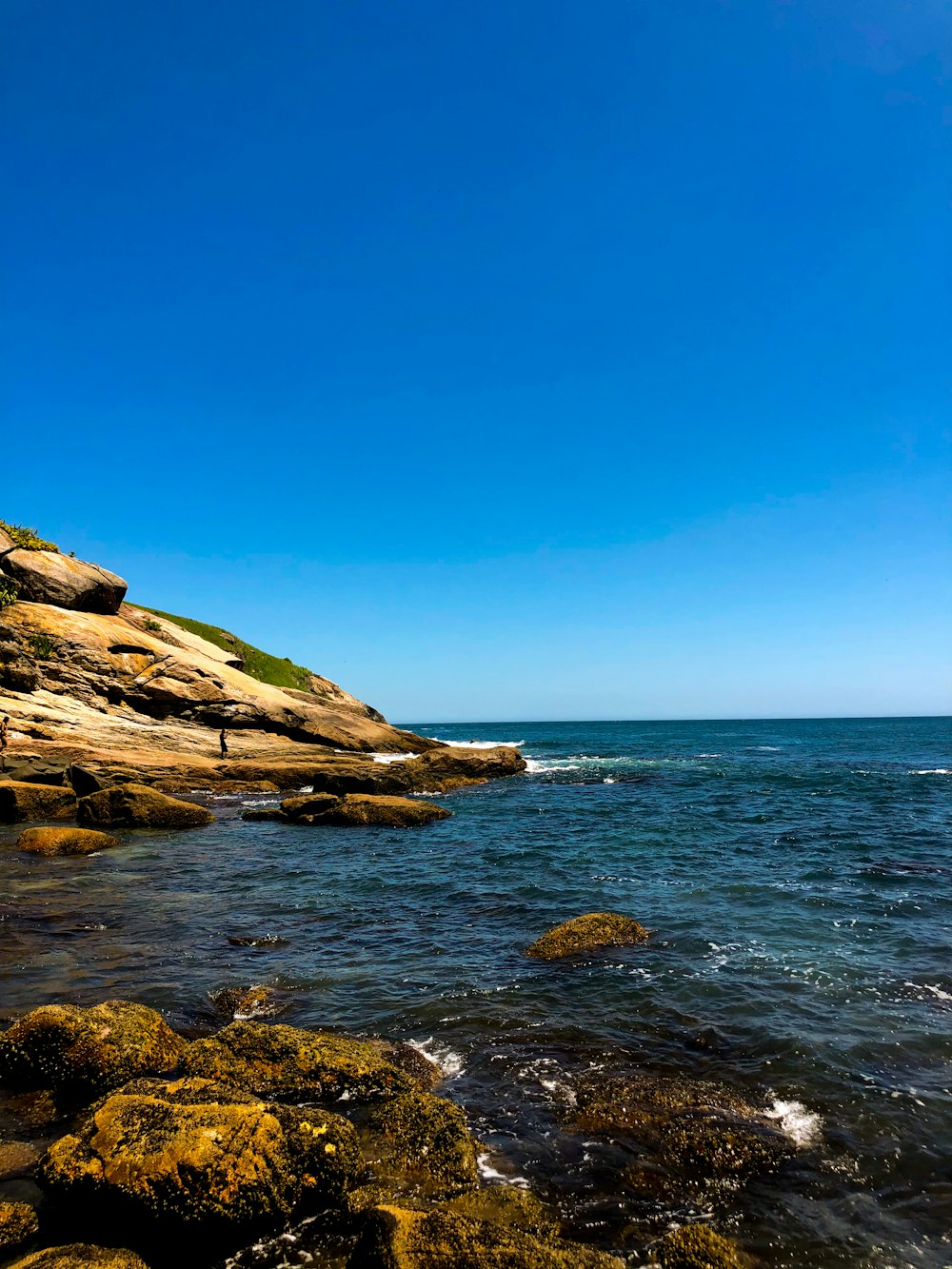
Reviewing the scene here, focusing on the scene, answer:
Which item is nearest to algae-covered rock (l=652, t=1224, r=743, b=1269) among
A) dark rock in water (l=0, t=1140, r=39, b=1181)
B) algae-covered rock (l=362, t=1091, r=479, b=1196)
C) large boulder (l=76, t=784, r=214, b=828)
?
algae-covered rock (l=362, t=1091, r=479, b=1196)

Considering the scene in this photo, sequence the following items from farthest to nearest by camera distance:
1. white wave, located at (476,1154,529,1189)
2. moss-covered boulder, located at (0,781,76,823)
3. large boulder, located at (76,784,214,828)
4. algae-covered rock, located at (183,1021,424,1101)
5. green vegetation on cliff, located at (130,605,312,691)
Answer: green vegetation on cliff, located at (130,605,312,691) → moss-covered boulder, located at (0,781,76,823) → large boulder, located at (76,784,214,828) → algae-covered rock, located at (183,1021,424,1101) → white wave, located at (476,1154,529,1189)

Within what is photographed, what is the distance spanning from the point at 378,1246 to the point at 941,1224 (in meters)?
5.18

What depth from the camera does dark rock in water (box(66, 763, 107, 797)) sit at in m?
29.1

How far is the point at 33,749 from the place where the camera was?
33688 mm

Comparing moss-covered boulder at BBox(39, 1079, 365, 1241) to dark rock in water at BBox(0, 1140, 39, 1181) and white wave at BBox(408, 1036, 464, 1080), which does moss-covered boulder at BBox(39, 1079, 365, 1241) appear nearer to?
dark rock in water at BBox(0, 1140, 39, 1181)

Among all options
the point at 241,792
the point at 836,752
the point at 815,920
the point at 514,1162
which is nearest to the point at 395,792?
the point at 241,792

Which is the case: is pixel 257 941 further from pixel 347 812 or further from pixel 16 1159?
pixel 347 812

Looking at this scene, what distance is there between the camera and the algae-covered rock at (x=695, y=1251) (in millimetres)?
5422

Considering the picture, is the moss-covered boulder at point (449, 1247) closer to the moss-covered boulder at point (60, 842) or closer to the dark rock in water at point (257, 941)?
the dark rock in water at point (257, 941)

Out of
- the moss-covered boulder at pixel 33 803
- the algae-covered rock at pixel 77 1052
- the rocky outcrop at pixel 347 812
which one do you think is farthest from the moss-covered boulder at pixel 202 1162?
the moss-covered boulder at pixel 33 803

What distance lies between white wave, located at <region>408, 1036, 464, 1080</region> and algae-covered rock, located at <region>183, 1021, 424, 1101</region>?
0.68 meters

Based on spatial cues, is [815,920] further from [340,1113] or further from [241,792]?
[241,792]

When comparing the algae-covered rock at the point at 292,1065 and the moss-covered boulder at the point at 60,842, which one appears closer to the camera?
the algae-covered rock at the point at 292,1065

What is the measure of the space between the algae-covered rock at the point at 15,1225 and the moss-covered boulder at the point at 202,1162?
295 millimetres
